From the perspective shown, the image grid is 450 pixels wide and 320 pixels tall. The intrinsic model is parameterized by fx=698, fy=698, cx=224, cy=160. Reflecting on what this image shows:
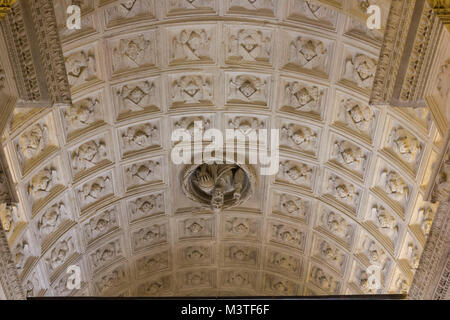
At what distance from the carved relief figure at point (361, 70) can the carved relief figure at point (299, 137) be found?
268 centimetres

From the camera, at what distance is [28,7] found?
14.5 m

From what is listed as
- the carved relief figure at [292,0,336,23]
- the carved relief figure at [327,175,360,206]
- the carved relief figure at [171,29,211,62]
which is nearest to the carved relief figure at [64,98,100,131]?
the carved relief figure at [171,29,211,62]

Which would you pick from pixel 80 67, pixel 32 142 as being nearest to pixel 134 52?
pixel 80 67

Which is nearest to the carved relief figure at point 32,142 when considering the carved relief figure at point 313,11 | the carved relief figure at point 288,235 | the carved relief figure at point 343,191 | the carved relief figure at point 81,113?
the carved relief figure at point 81,113

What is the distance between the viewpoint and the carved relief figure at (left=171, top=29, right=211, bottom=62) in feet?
61.8

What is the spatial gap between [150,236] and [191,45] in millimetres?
8082

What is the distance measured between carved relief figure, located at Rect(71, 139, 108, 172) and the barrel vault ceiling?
4 cm

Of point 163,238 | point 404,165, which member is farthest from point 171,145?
point 404,165

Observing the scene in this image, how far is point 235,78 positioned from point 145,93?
2619mm

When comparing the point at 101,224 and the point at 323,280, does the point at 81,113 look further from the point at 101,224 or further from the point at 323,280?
the point at 323,280

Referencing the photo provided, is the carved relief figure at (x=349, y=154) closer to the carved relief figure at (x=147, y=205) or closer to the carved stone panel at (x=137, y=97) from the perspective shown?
the carved stone panel at (x=137, y=97)

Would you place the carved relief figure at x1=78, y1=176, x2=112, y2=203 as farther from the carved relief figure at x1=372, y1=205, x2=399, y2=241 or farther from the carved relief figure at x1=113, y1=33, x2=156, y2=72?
the carved relief figure at x1=372, y1=205, x2=399, y2=241
